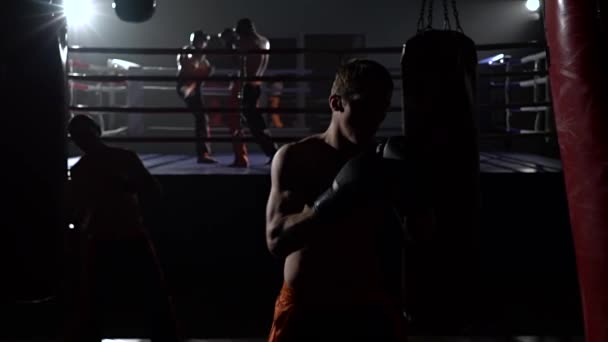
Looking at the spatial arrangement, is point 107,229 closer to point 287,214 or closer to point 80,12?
point 287,214

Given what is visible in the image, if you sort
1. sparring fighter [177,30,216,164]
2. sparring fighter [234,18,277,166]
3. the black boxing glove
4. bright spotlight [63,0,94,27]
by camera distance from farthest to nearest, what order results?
1. bright spotlight [63,0,94,27]
2. sparring fighter [177,30,216,164]
3. sparring fighter [234,18,277,166]
4. the black boxing glove

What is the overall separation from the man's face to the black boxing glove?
0.35ft

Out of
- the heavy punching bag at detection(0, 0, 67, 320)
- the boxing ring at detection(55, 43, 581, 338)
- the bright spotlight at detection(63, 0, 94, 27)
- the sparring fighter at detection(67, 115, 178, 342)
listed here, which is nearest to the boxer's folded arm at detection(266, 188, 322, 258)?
the heavy punching bag at detection(0, 0, 67, 320)

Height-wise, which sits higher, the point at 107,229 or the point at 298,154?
the point at 298,154

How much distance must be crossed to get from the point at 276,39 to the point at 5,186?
24.3 ft

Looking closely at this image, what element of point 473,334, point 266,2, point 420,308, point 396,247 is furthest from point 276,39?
point 420,308

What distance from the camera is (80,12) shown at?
28.8ft

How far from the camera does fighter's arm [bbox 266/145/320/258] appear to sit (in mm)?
1657

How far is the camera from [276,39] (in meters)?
9.01

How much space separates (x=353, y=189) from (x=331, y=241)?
294mm

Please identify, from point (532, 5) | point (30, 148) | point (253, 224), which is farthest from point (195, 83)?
point (532, 5)

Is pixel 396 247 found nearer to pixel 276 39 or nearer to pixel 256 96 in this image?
pixel 256 96

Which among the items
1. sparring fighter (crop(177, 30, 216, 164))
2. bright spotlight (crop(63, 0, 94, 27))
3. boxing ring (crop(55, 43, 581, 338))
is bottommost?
boxing ring (crop(55, 43, 581, 338))

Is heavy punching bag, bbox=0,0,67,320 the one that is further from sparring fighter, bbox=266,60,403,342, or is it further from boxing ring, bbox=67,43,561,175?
boxing ring, bbox=67,43,561,175
